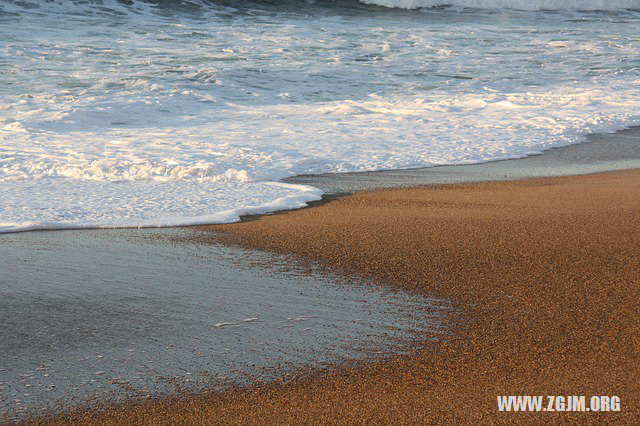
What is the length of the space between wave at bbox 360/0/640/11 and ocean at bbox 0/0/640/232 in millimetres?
2400

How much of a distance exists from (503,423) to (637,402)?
38cm

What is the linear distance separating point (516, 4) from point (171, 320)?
22.2m

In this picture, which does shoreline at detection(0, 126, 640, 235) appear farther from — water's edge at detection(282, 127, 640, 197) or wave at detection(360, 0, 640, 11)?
wave at detection(360, 0, 640, 11)

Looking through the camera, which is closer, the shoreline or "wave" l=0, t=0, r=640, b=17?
the shoreline

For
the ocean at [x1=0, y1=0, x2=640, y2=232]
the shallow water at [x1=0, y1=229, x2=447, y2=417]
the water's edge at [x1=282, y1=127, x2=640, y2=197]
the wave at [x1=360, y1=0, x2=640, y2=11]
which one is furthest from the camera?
the wave at [x1=360, y1=0, x2=640, y2=11]

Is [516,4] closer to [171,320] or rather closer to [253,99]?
[253,99]

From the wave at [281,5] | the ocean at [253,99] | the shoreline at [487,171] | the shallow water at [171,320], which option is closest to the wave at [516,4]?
the wave at [281,5]

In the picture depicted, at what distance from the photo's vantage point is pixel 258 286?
2930 millimetres

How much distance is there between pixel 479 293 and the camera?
2795 mm

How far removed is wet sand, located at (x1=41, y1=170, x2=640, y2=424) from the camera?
6.38 ft

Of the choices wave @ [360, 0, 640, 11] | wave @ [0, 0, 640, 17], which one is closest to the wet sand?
wave @ [0, 0, 640, 17]

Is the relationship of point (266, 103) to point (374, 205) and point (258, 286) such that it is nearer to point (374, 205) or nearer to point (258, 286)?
point (374, 205)

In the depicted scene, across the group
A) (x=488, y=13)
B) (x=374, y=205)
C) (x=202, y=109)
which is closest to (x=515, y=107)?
(x=202, y=109)


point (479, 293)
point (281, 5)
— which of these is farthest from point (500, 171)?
point (281, 5)
